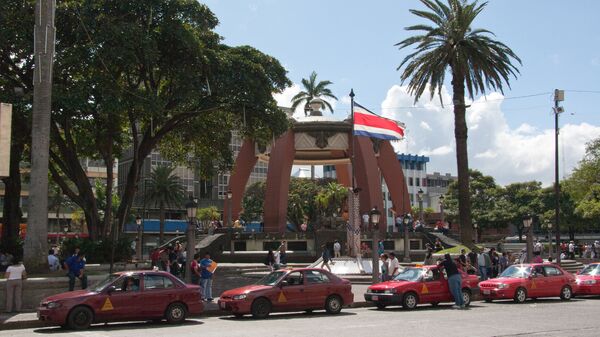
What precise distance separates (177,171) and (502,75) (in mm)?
61180

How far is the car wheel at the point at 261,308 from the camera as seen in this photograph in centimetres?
1634

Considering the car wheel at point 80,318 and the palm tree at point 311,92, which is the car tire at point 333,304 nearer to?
the car wheel at point 80,318

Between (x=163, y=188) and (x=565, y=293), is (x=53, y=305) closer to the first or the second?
(x=565, y=293)

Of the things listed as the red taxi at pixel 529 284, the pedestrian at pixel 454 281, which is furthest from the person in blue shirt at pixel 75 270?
the red taxi at pixel 529 284

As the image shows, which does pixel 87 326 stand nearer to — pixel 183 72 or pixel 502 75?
pixel 183 72

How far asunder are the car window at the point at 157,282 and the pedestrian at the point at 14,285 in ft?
13.5

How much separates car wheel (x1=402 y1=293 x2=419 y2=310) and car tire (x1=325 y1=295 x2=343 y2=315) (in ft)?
6.84

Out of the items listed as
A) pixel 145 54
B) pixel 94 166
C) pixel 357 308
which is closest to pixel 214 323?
pixel 357 308

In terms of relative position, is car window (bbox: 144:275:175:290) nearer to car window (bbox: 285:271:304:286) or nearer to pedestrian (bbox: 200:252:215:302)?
car window (bbox: 285:271:304:286)

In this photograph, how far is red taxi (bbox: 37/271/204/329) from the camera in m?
14.1

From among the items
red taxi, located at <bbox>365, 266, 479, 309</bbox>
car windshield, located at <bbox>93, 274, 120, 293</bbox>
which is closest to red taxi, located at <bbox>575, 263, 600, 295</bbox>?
red taxi, located at <bbox>365, 266, 479, 309</bbox>

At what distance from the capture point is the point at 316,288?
17.2 metres

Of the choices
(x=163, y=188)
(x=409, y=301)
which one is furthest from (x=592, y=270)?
(x=163, y=188)

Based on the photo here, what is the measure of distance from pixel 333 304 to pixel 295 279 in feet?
4.32
